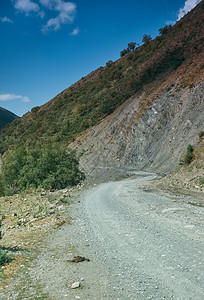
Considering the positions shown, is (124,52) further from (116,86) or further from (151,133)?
(151,133)

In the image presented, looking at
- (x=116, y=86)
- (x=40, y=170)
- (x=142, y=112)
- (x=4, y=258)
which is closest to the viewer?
(x=4, y=258)

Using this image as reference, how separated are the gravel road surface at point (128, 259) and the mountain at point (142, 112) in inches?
1072

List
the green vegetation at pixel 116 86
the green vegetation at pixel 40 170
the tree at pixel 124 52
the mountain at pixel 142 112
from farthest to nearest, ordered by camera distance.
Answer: the tree at pixel 124 52
the green vegetation at pixel 116 86
the mountain at pixel 142 112
the green vegetation at pixel 40 170

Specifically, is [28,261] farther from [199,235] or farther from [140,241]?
[199,235]

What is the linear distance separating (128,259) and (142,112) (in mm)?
49912

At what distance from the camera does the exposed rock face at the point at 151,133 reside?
129 ft

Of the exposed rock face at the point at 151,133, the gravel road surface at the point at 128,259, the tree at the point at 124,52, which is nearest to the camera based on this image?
the gravel road surface at the point at 128,259

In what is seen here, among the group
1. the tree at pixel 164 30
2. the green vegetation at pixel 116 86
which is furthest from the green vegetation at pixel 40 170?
the tree at pixel 164 30

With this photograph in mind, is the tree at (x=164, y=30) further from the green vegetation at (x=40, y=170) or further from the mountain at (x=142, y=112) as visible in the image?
the green vegetation at (x=40, y=170)

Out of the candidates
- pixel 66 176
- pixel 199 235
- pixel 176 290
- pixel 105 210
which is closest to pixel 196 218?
pixel 199 235

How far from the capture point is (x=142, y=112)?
176 ft

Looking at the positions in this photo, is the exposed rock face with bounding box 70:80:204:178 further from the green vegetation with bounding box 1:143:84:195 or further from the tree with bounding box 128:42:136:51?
the tree with bounding box 128:42:136:51

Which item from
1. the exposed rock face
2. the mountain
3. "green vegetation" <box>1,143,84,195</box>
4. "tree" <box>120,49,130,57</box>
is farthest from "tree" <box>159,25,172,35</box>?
"green vegetation" <box>1,143,84,195</box>

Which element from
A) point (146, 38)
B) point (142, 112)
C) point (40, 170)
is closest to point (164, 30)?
point (146, 38)
